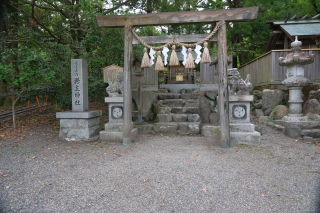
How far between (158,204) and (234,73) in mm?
4287

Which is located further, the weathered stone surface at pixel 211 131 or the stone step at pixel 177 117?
the stone step at pixel 177 117

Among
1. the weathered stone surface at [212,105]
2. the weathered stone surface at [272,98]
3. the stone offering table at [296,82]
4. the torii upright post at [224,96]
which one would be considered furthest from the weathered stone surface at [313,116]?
the torii upright post at [224,96]

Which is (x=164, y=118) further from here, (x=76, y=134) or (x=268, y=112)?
(x=268, y=112)

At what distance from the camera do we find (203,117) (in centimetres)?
728

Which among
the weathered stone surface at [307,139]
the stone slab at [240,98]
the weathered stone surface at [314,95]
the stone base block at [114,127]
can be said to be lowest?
the weathered stone surface at [307,139]

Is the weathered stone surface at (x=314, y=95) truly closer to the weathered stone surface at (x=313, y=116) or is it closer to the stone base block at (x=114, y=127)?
the weathered stone surface at (x=313, y=116)

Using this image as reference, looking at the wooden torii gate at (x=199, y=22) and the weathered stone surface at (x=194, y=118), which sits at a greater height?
the wooden torii gate at (x=199, y=22)

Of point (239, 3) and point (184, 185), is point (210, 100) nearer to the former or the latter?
point (184, 185)

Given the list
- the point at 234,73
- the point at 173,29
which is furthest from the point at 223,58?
the point at 173,29

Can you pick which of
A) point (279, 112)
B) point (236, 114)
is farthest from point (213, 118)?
point (279, 112)

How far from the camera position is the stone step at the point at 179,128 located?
611cm

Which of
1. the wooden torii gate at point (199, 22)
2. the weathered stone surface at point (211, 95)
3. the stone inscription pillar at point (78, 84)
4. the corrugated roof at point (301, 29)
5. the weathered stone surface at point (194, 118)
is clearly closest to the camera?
the wooden torii gate at point (199, 22)

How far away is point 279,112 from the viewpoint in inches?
283

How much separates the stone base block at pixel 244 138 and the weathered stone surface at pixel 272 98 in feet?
12.2
